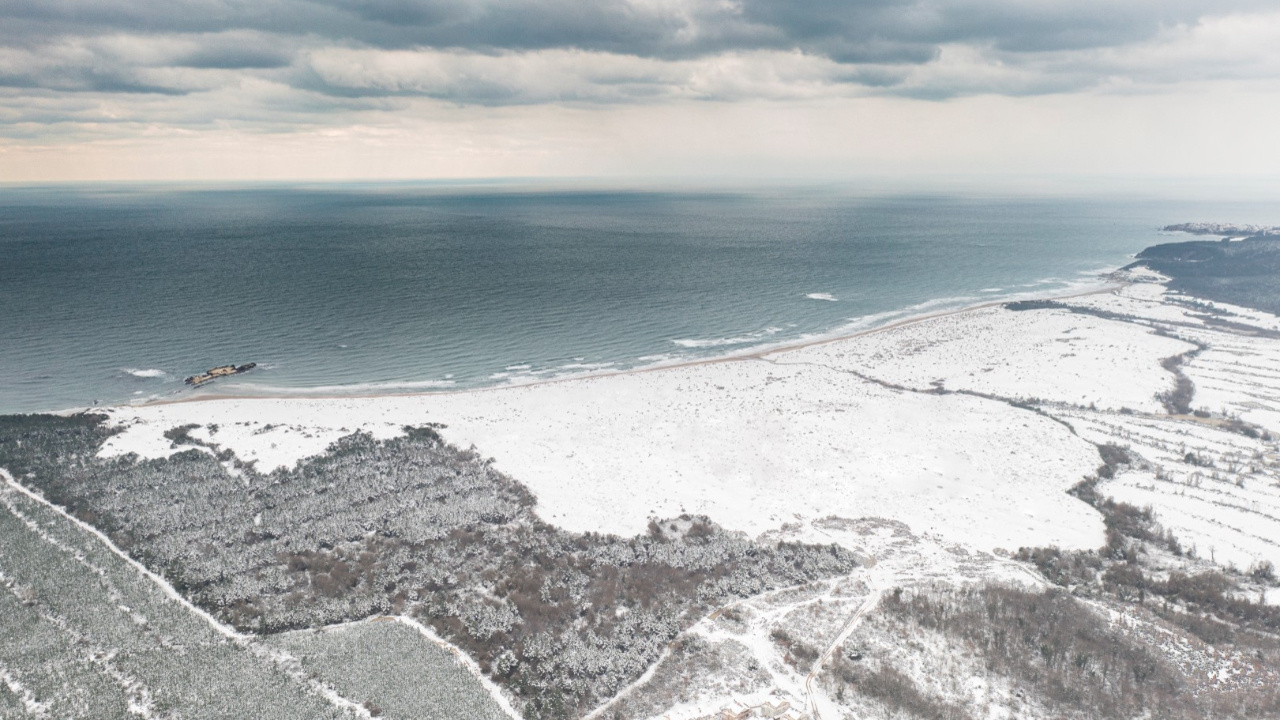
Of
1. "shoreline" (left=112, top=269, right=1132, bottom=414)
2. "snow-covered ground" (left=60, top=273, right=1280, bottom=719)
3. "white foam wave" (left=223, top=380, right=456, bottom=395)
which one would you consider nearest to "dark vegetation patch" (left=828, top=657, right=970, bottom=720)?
"snow-covered ground" (left=60, top=273, right=1280, bottom=719)

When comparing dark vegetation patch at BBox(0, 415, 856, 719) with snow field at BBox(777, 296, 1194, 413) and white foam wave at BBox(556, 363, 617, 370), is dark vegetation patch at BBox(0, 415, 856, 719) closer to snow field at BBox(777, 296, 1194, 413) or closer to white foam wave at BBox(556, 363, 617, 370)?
white foam wave at BBox(556, 363, 617, 370)

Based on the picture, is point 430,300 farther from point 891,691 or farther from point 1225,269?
point 1225,269

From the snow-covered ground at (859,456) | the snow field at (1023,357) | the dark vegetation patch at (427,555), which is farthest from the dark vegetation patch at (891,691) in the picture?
the snow field at (1023,357)

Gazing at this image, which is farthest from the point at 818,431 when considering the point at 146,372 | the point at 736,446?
the point at 146,372

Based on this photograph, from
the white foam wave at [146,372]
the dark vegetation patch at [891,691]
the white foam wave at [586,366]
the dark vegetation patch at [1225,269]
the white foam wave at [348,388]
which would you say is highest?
the dark vegetation patch at [1225,269]

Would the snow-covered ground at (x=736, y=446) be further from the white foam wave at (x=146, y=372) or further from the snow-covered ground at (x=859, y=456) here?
the white foam wave at (x=146, y=372)
